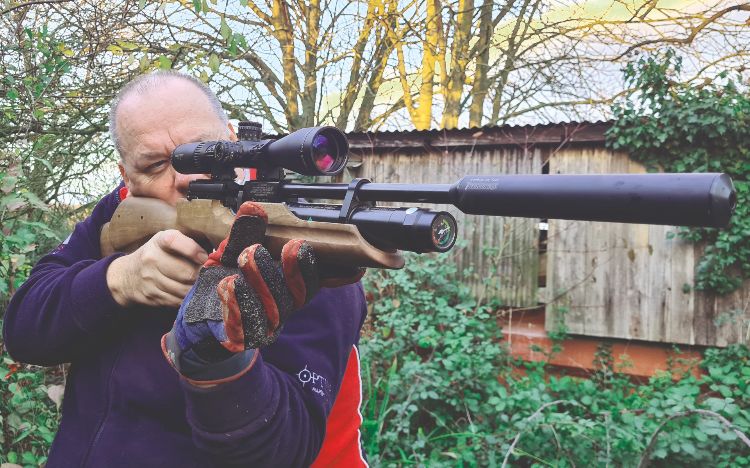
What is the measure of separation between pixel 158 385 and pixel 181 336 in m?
0.35

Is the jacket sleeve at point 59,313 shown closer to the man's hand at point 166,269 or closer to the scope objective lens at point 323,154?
the man's hand at point 166,269

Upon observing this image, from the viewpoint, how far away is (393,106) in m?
12.0

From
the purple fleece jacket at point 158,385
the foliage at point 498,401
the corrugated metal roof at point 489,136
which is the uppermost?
the corrugated metal roof at point 489,136

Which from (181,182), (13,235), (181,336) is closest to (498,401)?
(181,182)

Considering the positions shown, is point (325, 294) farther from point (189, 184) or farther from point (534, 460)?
point (534, 460)

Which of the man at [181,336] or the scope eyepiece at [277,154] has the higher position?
the scope eyepiece at [277,154]

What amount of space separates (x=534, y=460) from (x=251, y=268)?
447 centimetres

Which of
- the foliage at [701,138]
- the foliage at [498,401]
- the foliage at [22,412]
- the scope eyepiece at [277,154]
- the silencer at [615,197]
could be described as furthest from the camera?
the foliage at [701,138]

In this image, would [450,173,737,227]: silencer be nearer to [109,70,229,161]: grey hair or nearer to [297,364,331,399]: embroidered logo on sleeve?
[297,364,331,399]: embroidered logo on sleeve

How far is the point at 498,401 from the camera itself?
4945 millimetres

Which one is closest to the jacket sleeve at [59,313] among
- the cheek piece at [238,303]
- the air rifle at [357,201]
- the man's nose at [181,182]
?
the air rifle at [357,201]

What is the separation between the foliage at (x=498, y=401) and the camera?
14.2ft

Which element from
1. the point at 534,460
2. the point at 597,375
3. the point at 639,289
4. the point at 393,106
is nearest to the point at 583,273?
the point at 639,289

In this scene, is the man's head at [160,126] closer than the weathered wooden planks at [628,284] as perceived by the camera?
Yes
